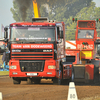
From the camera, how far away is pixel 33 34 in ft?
46.1

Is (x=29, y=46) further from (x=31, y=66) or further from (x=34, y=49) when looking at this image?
(x=31, y=66)

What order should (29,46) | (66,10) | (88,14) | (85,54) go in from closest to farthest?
1. (29,46)
2. (85,54)
3. (88,14)
4. (66,10)

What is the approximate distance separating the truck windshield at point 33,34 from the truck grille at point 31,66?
3.54ft

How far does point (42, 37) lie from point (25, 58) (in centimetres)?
128

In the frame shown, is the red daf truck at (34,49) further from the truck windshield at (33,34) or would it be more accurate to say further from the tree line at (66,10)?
the tree line at (66,10)

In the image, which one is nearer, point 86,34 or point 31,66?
point 31,66

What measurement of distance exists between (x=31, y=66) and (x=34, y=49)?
846 millimetres

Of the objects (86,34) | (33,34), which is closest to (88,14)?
(86,34)

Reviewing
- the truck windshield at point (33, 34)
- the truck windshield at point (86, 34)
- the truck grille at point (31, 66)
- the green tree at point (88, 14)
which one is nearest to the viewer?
the truck windshield at point (33, 34)

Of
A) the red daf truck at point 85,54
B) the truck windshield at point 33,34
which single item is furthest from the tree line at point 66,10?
the truck windshield at point 33,34

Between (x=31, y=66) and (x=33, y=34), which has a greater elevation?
(x=33, y=34)

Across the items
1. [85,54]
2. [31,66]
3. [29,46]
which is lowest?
[31,66]

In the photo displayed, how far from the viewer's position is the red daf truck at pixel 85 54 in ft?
53.6

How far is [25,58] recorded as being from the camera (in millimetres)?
14070
